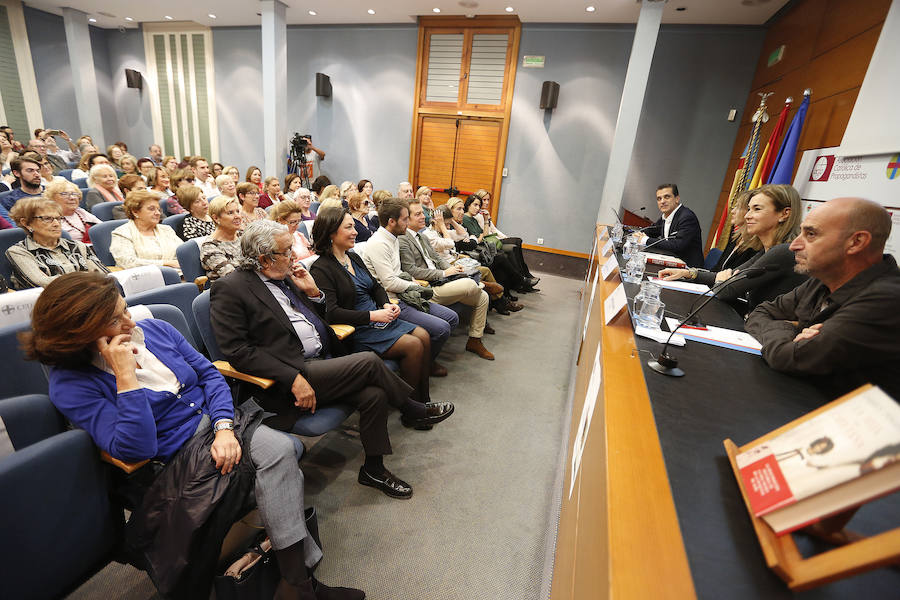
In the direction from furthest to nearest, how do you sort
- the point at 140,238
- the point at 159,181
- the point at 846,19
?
the point at 159,181 < the point at 846,19 < the point at 140,238

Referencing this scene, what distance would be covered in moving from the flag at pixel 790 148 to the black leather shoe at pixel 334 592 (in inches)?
199

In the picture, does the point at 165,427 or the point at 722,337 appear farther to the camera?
the point at 722,337

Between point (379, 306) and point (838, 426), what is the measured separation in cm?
218

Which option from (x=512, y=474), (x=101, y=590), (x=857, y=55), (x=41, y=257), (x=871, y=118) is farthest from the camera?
(x=857, y=55)

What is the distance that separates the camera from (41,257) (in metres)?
2.22

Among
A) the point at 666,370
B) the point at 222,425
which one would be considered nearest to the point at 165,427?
the point at 222,425

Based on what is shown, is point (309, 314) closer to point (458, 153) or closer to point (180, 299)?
point (180, 299)

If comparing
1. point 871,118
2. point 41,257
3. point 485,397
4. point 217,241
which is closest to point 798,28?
point 871,118

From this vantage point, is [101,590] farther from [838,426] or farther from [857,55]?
[857,55]

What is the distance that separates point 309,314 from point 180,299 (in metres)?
0.56

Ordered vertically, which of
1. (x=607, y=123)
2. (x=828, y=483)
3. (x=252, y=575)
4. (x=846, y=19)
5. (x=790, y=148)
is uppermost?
(x=846, y=19)

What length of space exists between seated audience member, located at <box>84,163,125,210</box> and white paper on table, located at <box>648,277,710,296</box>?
16.7ft

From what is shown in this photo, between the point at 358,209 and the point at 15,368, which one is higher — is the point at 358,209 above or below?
above

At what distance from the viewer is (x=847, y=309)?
1.14 meters
